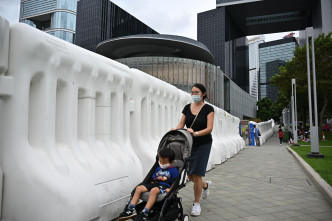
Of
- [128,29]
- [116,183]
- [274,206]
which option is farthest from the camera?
[128,29]

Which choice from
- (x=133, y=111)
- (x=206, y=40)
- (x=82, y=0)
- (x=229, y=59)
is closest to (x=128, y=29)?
(x=82, y=0)

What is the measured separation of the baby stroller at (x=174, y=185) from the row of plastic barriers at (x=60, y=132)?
59cm

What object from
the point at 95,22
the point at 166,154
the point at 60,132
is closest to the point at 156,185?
the point at 166,154

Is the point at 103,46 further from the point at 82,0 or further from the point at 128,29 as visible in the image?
the point at 128,29

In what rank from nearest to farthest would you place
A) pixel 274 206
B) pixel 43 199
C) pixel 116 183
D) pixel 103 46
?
1. pixel 43 199
2. pixel 116 183
3. pixel 274 206
4. pixel 103 46

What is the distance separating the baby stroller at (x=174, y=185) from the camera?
280 centimetres

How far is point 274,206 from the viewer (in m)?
4.12

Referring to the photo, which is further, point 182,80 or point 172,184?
point 182,80

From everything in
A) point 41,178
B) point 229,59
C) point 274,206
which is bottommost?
point 274,206

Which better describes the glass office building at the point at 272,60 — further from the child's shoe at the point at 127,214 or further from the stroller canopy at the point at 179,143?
the child's shoe at the point at 127,214

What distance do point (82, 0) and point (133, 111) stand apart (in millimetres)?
101924

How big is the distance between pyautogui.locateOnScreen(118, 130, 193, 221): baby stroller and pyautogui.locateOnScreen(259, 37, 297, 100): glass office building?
14582 cm

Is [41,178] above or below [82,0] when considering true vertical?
below

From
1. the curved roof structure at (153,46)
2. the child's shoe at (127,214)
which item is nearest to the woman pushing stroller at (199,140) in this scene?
the child's shoe at (127,214)
